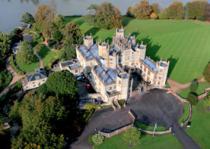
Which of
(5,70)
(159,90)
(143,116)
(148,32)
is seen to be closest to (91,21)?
(148,32)

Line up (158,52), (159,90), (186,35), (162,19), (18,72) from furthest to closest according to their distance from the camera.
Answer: (162,19), (186,35), (158,52), (18,72), (159,90)

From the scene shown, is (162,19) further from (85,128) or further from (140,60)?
(85,128)

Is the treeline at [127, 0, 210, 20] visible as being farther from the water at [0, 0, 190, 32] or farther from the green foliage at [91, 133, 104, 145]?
the green foliage at [91, 133, 104, 145]

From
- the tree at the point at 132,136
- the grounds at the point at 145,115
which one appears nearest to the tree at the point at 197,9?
the grounds at the point at 145,115

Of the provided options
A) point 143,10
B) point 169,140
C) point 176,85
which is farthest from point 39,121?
point 143,10

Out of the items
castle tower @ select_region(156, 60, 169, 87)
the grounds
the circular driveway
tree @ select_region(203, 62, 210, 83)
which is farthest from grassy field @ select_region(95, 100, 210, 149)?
tree @ select_region(203, 62, 210, 83)

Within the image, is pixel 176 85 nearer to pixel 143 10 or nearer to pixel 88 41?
pixel 88 41

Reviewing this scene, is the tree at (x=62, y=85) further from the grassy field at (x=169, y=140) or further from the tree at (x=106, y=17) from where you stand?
the tree at (x=106, y=17)
